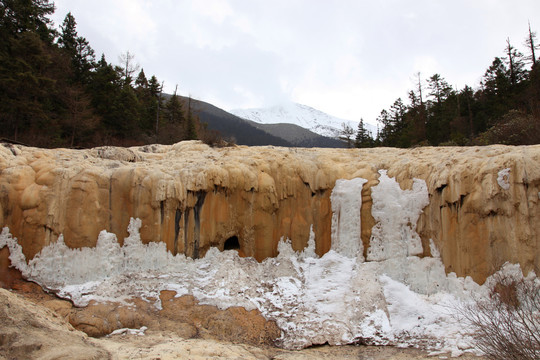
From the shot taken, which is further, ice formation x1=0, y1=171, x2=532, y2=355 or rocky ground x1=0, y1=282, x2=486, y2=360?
ice formation x1=0, y1=171, x2=532, y2=355

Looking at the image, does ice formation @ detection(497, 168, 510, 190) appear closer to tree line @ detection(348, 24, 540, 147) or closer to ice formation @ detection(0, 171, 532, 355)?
ice formation @ detection(0, 171, 532, 355)

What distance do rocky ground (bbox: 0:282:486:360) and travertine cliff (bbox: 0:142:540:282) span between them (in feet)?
9.75

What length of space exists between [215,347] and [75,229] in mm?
7410

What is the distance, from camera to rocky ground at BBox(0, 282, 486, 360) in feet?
23.4

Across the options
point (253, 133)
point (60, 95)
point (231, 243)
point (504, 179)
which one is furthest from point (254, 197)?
point (253, 133)

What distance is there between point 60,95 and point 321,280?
91.4ft

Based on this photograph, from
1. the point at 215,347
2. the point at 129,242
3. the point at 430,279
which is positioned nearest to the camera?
the point at 215,347

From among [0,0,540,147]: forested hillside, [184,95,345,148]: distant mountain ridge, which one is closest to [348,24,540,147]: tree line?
[0,0,540,147]: forested hillside

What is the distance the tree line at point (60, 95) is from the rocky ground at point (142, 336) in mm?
11382

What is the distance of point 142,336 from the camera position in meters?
9.89

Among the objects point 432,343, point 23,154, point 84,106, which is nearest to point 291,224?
point 432,343

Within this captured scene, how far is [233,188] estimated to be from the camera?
604 inches

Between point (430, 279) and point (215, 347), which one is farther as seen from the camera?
point (430, 279)

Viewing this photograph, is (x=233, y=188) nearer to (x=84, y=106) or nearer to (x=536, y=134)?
(x=536, y=134)
